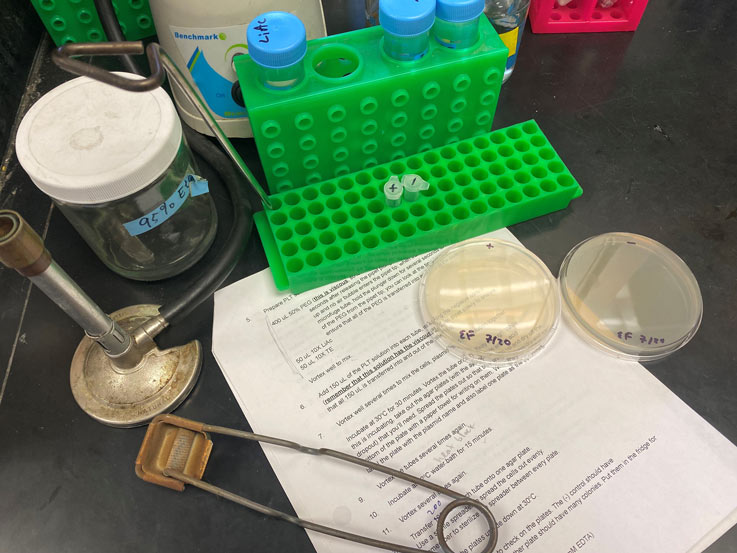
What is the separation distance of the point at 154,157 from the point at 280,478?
0.30m

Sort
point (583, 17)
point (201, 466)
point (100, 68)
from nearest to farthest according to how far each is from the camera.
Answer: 1. point (100, 68)
2. point (201, 466)
3. point (583, 17)

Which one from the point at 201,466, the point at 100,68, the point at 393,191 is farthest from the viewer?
the point at 393,191

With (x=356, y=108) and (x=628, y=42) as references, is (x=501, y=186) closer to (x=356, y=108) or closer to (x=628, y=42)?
(x=356, y=108)

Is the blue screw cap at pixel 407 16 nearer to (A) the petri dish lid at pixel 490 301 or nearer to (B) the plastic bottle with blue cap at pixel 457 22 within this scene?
(B) the plastic bottle with blue cap at pixel 457 22

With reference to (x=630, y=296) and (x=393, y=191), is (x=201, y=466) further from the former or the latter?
(x=630, y=296)

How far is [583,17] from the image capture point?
0.72 meters

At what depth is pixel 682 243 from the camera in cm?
57

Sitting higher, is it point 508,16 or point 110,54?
point 110,54

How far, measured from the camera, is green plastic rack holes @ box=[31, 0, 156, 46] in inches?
24.9

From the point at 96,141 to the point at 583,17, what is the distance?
653 mm

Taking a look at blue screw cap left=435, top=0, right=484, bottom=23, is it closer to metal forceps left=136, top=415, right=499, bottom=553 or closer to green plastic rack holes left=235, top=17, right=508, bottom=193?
green plastic rack holes left=235, top=17, right=508, bottom=193

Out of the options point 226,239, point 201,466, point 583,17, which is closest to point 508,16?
point 583,17

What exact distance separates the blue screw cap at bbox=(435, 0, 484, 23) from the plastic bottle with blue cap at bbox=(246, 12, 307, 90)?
14 centimetres

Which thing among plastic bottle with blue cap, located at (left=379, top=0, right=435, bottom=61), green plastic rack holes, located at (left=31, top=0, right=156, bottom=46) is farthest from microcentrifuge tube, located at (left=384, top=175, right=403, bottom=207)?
green plastic rack holes, located at (left=31, top=0, right=156, bottom=46)
